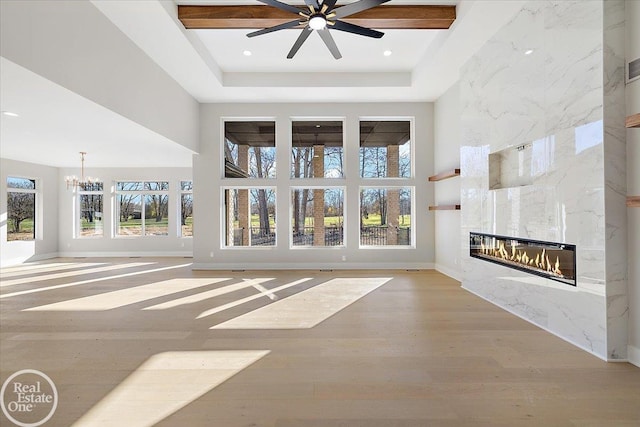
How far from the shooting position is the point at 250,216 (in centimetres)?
745

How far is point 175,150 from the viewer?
6918 millimetres

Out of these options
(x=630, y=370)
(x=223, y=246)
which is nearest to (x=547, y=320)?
(x=630, y=370)

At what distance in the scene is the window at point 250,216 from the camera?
7355mm

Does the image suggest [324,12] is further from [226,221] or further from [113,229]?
[113,229]

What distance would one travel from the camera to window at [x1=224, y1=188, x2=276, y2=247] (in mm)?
7355

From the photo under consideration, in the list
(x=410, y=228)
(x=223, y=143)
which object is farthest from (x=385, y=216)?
(x=223, y=143)

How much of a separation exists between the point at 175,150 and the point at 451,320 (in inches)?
256

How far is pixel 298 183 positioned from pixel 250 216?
1.45 m

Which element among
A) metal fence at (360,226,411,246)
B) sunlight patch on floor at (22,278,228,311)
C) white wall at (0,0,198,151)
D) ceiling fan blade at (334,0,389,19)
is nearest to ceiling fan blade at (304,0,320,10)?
ceiling fan blade at (334,0,389,19)

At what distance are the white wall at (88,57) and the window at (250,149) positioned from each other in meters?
1.79

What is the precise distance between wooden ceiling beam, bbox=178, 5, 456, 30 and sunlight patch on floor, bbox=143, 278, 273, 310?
4.13 metres

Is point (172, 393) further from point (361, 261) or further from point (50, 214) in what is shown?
point (50, 214)

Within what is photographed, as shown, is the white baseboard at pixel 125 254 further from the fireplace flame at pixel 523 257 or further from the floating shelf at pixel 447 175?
the fireplace flame at pixel 523 257

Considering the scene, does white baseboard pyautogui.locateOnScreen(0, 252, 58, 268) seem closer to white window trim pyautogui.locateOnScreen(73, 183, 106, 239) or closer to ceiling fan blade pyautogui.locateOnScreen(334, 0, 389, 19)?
white window trim pyautogui.locateOnScreen(73, 183, 106, 239)
